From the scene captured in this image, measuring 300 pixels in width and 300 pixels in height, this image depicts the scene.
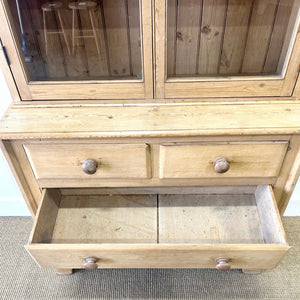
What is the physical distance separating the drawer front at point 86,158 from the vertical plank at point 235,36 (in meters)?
0.38

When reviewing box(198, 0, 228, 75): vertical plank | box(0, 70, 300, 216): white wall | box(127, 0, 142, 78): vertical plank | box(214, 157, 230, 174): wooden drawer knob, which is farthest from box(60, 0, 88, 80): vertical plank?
box(0, 70, 300, 216): white wall

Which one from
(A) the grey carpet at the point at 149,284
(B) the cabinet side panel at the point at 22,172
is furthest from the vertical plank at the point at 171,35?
(A) the grey carpet at the point at 149,284

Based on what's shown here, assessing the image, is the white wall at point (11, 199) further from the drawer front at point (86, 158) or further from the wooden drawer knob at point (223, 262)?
the wooden drawer knob at point (223, 262)

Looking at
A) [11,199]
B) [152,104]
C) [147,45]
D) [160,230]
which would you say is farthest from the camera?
[11,199]

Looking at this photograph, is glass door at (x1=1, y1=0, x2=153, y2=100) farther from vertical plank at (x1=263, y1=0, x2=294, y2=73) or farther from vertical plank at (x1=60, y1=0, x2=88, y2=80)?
vertical plank at (x1=263, y1=0, x2=294, y2=73)

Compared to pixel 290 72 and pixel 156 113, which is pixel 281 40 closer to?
pixel 290 72

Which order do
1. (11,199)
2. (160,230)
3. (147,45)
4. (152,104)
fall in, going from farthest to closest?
(11,199) < (160,230) < (152,104) < (147,45)

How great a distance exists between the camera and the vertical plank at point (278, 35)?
83 centimetres

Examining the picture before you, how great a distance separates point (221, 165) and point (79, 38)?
23.2 inches

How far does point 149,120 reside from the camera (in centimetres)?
88

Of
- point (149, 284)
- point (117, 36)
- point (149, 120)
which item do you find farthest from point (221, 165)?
point (149, 284)

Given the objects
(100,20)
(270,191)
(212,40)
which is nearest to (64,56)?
(100,20)

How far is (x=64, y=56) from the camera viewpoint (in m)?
0.92

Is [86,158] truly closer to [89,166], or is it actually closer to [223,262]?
[89,166]
